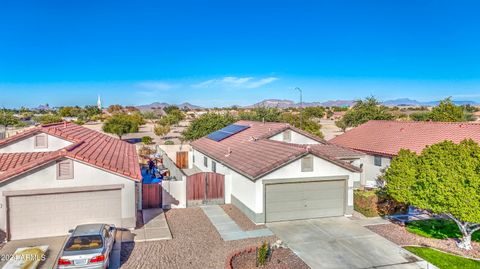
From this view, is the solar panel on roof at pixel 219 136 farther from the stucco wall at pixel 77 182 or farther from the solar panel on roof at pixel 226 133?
the stucco wall at pixel 77 182

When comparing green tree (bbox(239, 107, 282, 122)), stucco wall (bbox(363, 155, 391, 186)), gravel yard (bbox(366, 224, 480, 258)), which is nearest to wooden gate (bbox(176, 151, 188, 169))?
stucco wall (bbox(363, 155, 391, 186))

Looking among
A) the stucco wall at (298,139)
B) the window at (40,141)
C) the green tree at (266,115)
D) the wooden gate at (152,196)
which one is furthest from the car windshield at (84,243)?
the green tree at (266,115)

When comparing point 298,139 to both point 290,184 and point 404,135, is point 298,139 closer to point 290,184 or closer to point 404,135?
point 404,135

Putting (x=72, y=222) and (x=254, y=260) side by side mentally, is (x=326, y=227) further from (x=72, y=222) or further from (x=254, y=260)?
(x=72, y=222)

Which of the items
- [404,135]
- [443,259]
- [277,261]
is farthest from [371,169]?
[277,261]

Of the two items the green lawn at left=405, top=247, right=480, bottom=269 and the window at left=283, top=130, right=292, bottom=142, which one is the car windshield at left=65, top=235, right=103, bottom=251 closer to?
the green lawn at left=405, top=247, right=480, bottom=269
